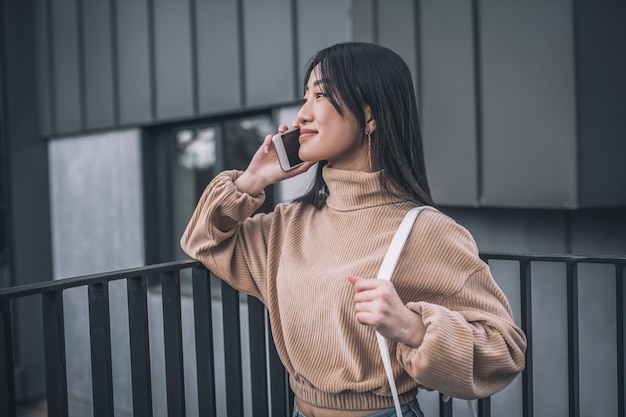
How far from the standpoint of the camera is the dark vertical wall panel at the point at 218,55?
500 cm

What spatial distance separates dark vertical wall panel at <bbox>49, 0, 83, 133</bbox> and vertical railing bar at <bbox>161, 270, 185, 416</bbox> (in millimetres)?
5074

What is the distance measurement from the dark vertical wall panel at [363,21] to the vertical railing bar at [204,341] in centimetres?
228

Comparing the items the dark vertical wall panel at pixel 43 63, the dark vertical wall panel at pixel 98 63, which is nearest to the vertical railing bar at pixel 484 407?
the dark vertical wall panel at pixel 98 63

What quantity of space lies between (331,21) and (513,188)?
1828 mm

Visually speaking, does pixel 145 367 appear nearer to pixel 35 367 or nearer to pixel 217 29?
pixel 217 29

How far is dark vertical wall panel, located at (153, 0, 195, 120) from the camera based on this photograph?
17.6 feet

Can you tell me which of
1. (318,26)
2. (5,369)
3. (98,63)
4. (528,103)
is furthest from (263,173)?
(98,63)

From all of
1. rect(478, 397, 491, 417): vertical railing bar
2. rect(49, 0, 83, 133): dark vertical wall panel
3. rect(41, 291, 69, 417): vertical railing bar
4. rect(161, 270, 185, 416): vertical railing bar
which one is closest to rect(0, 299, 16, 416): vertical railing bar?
rect(41, 291, 69, 417): vertical railing bar

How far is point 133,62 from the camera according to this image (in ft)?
19.2

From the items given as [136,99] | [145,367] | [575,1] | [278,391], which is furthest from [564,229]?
[136,99]

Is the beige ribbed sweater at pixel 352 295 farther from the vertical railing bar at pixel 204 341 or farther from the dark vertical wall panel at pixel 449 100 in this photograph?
the dark vertical wall panel at pixel 449 100

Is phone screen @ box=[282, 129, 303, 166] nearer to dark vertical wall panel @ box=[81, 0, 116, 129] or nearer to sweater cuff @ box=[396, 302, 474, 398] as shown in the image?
sweater cuff @ box=[396, 302, 474, 398]

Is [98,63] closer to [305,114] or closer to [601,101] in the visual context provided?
[601,101]

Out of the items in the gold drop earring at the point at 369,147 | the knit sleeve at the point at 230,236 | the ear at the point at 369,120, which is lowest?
the knit sleeve at the point at 230,236
